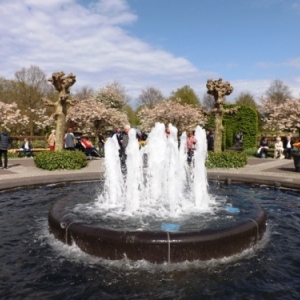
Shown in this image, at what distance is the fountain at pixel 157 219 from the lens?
496 centimetres

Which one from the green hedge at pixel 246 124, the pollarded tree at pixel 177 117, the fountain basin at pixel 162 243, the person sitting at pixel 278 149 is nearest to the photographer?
the fountain basin at pixel 162 243

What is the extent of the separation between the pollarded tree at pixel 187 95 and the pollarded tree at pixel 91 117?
24.1 metres

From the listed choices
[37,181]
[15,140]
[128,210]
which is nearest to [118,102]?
[15,140]

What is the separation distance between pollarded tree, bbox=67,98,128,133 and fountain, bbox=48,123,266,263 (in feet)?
95.4

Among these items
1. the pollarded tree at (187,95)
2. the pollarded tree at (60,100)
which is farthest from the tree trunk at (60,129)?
the pollarded tree at (187,95)

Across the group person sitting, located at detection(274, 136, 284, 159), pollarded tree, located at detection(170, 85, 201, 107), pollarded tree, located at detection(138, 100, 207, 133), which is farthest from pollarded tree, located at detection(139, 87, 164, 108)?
person sitting, located at detection(274, 136, 284, 159)

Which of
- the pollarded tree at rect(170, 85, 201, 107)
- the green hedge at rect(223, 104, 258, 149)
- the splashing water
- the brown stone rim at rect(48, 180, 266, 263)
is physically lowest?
the brown stone rim at rect(48, 180, 266, 263)

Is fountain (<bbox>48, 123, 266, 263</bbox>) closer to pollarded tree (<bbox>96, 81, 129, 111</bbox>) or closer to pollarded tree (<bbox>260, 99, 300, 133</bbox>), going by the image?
pollarded tree (<bbox>260, 99, 300, 133</bbox>)

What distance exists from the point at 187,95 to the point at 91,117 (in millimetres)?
29426

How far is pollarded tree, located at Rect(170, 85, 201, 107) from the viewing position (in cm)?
6251

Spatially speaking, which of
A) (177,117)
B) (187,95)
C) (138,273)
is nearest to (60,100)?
(138,273)

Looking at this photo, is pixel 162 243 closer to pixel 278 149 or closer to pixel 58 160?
pixel 58 160

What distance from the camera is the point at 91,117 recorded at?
37.7 meters

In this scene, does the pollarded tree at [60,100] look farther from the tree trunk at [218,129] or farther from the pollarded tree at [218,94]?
the tree trunk at [218,129]
